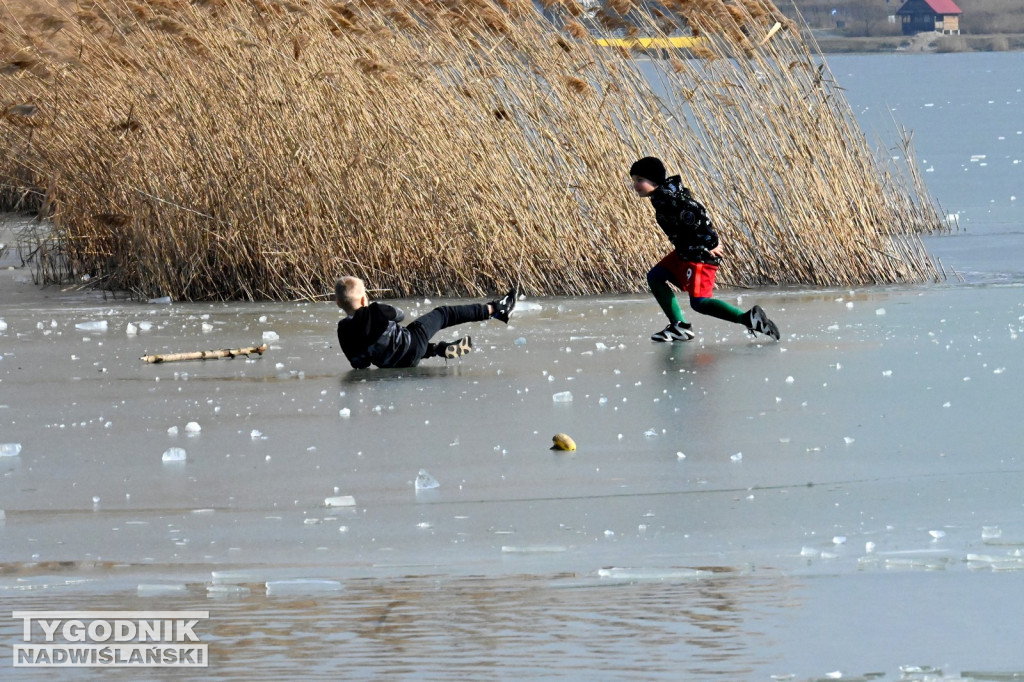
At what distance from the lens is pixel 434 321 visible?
8523mm

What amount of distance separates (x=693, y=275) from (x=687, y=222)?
0.96 ft

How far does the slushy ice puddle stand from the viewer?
3.89 meters

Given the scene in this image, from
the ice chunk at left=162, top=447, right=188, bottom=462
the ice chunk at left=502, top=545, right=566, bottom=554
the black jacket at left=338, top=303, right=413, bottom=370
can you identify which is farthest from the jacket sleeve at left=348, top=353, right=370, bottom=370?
the ice chunk at left=502, top=545, right=566, bottom=554

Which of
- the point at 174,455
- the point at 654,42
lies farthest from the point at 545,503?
the point at 654,42

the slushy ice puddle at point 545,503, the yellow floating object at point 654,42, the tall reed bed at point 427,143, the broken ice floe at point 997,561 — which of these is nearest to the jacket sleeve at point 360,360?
the slushy ice puddle at point 545,503

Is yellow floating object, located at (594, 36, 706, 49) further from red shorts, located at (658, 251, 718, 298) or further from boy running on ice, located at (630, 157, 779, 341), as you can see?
red shorts, located at (658, 251, 718, 298)

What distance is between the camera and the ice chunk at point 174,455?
6.19 m

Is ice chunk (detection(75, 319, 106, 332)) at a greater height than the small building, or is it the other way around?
the small building

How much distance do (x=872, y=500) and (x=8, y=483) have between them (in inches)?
114

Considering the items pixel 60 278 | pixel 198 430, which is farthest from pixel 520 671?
pixel 60 278

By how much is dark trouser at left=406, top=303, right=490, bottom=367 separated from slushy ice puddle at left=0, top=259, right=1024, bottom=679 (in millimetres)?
148

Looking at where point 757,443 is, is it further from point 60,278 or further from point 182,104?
point 60,278

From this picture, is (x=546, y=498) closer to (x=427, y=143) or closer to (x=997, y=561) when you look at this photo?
(x=997, y=561)

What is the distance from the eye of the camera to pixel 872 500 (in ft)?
17.3
